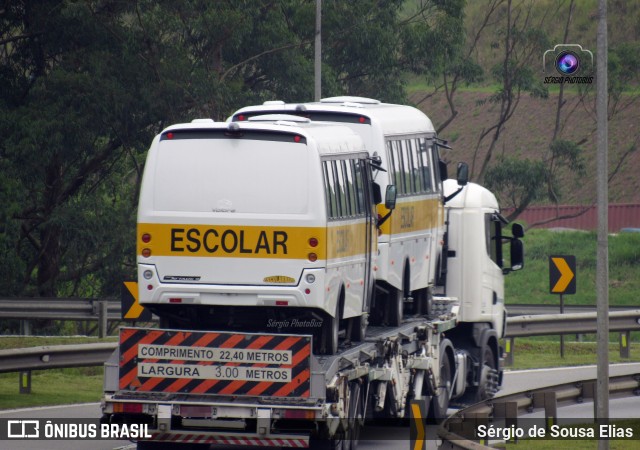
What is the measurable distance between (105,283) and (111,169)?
3.29m

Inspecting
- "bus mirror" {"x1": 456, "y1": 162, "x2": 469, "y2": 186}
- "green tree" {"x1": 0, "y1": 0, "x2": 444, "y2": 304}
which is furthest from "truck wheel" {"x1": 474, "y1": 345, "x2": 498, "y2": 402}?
"green tree" {"x1": 0, "y1": 0, "x2": 444, "y2": 304}

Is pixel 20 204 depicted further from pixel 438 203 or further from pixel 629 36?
pixel 629 36

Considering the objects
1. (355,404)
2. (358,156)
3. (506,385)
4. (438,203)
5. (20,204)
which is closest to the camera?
(355,404)

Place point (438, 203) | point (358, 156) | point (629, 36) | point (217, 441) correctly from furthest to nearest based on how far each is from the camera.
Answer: point (629, 36) < point (438, 203) < point (358, 156) < point (217, 441)

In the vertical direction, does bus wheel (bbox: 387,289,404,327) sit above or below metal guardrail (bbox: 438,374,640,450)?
above

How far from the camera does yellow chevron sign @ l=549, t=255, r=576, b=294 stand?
97.6ft

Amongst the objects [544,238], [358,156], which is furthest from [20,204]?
[544,238]

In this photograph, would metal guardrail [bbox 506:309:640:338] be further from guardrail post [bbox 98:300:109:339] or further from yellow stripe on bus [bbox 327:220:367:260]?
yellow stripe on bus [bbox 327:220:367:260]

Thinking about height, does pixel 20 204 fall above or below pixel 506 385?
above

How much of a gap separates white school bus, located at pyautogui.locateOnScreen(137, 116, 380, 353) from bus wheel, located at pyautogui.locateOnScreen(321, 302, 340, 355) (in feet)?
0.37

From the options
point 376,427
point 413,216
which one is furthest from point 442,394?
point 413,216

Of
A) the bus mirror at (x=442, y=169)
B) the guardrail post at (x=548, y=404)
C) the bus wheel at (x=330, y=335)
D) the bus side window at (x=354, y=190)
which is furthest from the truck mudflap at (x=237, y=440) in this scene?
the bus mirror at (x=442, y=169)

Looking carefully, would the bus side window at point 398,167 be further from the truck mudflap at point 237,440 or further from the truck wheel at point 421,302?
the truck mudflap at point 237,440

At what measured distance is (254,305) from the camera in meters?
15.0
